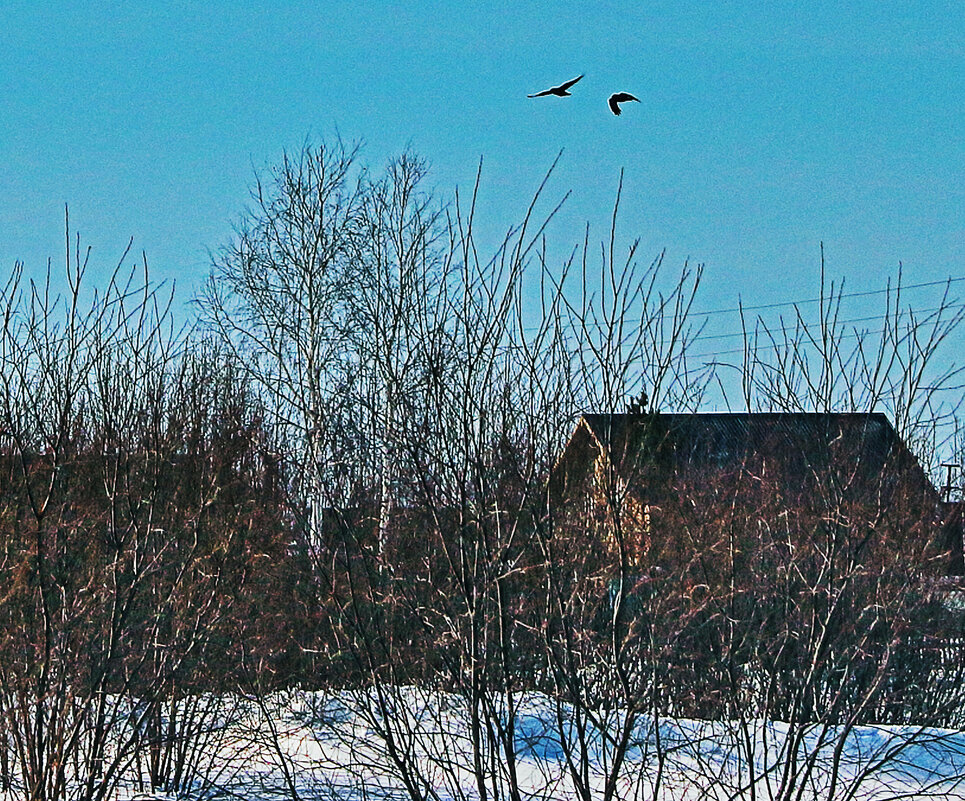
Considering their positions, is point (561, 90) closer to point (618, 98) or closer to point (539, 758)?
point (618, 98)

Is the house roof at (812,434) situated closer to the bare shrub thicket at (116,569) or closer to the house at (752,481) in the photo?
the house at (752,481)

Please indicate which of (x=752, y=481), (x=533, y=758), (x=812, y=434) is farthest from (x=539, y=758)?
(x=752, y=481)

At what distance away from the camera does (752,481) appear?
7324 millimetres

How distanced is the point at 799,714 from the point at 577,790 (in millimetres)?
907

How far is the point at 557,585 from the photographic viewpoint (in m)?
4.29

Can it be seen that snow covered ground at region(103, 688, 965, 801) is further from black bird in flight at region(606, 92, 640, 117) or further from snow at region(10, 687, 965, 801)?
black bird in flight at region(606, 92, 640, 117)

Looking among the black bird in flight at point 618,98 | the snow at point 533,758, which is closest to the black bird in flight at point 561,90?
the black bird in flight at point 618,98

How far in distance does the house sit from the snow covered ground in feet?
2.70

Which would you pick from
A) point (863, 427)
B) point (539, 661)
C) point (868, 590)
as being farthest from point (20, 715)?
point (868, 590)

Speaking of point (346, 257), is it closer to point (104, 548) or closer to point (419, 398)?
point (104, 548)

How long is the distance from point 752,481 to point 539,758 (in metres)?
2.51

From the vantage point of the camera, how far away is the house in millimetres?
4586

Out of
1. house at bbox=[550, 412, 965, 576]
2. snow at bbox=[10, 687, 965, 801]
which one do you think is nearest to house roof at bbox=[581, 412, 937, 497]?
house at bbox=[550, 412, 965, 576]

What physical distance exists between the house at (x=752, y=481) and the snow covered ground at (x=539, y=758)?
0.82 meters
